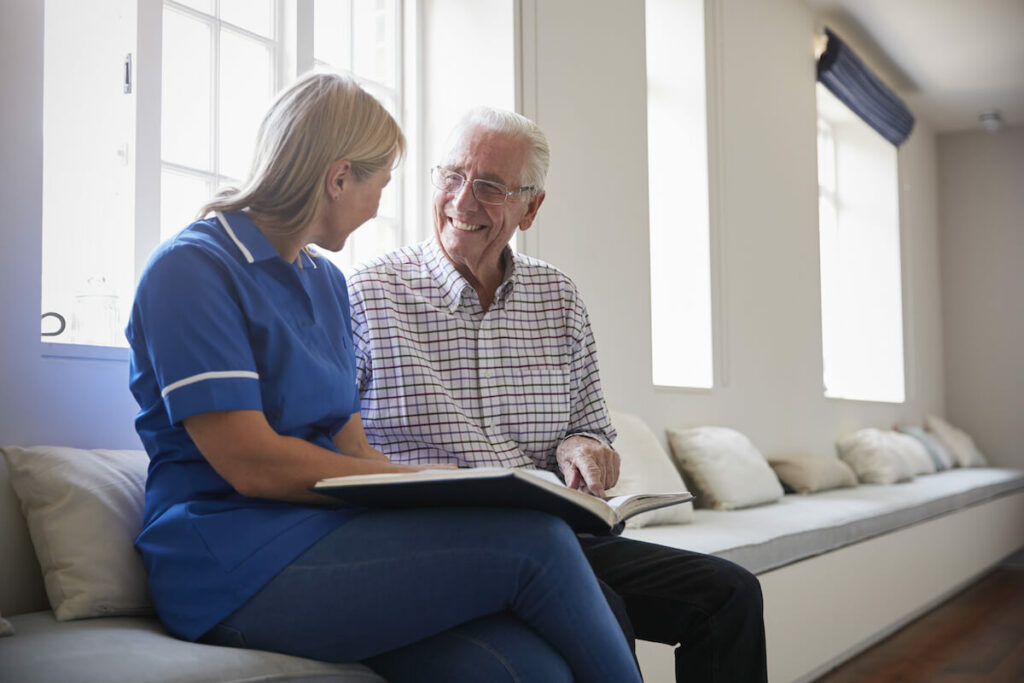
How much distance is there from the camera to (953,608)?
4.93m

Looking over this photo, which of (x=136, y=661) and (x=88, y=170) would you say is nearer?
(x=136, y=661)

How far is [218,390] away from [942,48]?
20.0 feet

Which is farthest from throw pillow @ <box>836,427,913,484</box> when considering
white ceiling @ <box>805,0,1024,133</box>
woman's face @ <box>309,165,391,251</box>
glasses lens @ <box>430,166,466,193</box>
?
woman's face @ <box>309,165,391,251</box>

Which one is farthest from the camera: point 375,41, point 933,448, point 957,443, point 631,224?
point 957,443

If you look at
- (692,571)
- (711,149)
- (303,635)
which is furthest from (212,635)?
(711,149)

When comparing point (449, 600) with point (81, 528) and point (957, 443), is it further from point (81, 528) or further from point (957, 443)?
point (957, 443)

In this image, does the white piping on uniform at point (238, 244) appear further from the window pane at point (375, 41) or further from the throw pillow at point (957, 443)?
the throw pillow at point (957, 443)

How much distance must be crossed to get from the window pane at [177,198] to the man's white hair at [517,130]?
27.3 inches

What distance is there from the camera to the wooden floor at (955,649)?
350cm

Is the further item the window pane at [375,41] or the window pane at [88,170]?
the window pane at [375,41]

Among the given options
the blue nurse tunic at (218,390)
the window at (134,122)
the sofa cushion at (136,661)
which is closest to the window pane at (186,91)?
the window at (134,122)

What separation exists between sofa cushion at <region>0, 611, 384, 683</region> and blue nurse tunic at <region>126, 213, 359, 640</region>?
0.07 metres

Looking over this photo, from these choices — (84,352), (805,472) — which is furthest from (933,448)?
(84,352)

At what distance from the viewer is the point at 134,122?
2.22 metres
